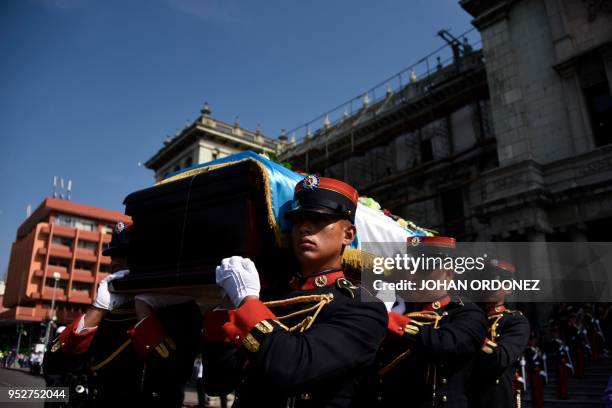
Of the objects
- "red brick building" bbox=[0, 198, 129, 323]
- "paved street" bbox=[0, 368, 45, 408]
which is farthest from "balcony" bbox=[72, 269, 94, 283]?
"paved street" bbox=[0, 368, 45, 408]

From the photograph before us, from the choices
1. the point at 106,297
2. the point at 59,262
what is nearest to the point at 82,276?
the point at 59,262

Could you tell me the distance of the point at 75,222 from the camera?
57219mm

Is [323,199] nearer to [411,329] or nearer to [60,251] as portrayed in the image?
[411,329]

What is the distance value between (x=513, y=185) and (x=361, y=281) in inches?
535

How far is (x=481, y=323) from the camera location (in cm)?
309

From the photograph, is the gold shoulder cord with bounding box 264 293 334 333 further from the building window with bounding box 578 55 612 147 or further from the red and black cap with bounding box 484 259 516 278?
the building window with bounding box 578 55 612 147

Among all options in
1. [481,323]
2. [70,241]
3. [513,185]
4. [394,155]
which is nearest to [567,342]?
[513,185]

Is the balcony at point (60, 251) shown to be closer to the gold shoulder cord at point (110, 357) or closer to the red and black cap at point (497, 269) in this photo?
the gold shoulder cord at point (110, 357)

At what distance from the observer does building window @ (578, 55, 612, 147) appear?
15.2 m

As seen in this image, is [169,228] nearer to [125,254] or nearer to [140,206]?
[140,206]

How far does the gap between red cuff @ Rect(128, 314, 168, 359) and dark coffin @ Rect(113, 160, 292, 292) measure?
24 cm

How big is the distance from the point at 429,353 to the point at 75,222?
62.8 meters

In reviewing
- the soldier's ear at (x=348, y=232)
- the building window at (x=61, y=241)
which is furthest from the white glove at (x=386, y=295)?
the building window at (x=61, y=241)

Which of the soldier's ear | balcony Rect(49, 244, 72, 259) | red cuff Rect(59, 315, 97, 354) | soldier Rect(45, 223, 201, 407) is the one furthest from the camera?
balcony Rect(49, 244, 72, 259)
